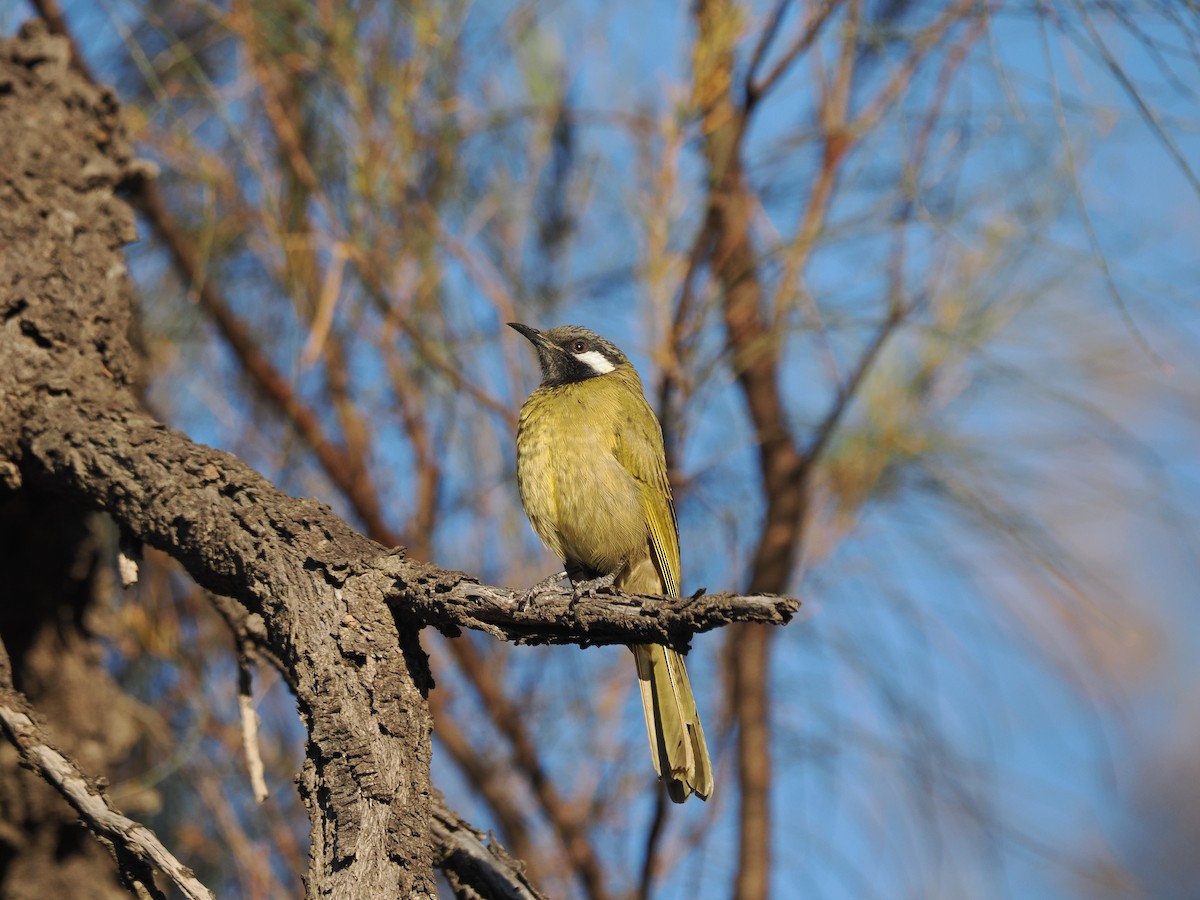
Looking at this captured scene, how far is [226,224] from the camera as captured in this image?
4840 mm

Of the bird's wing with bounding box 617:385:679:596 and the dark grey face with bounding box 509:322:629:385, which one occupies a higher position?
the dark grey face with bounding box 509:322:629:385

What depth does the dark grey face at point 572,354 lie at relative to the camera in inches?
182

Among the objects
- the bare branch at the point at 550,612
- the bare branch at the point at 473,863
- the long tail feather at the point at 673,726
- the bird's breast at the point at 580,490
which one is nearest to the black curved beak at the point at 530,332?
the bird's breast at the point at 580,490

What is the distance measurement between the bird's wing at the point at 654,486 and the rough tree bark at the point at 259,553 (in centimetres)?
154

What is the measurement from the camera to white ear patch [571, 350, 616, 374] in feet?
15.4

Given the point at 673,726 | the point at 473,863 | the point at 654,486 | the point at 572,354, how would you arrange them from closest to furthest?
1. the point at 473,863
2. the point at 673,726
3. the point at 654,486
4. the point at 572,354

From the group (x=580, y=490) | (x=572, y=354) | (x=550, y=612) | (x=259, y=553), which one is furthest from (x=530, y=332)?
(x=550, y=612)

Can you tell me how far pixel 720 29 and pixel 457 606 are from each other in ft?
8.68

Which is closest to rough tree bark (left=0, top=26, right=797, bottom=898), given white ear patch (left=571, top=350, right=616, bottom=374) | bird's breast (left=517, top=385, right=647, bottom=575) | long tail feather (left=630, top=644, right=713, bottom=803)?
long tail feather (left=630, top=644, right=713, bottom=803)

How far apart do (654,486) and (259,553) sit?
1885mm

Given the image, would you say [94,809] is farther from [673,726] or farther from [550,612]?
[673,726]

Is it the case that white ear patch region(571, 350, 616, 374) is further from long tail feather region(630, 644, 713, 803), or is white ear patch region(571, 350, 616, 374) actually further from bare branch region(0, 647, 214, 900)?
bare branch region(0, 647, 214, 900)

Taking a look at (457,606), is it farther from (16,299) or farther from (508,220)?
(508,220)

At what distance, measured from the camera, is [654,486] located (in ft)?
13.6
